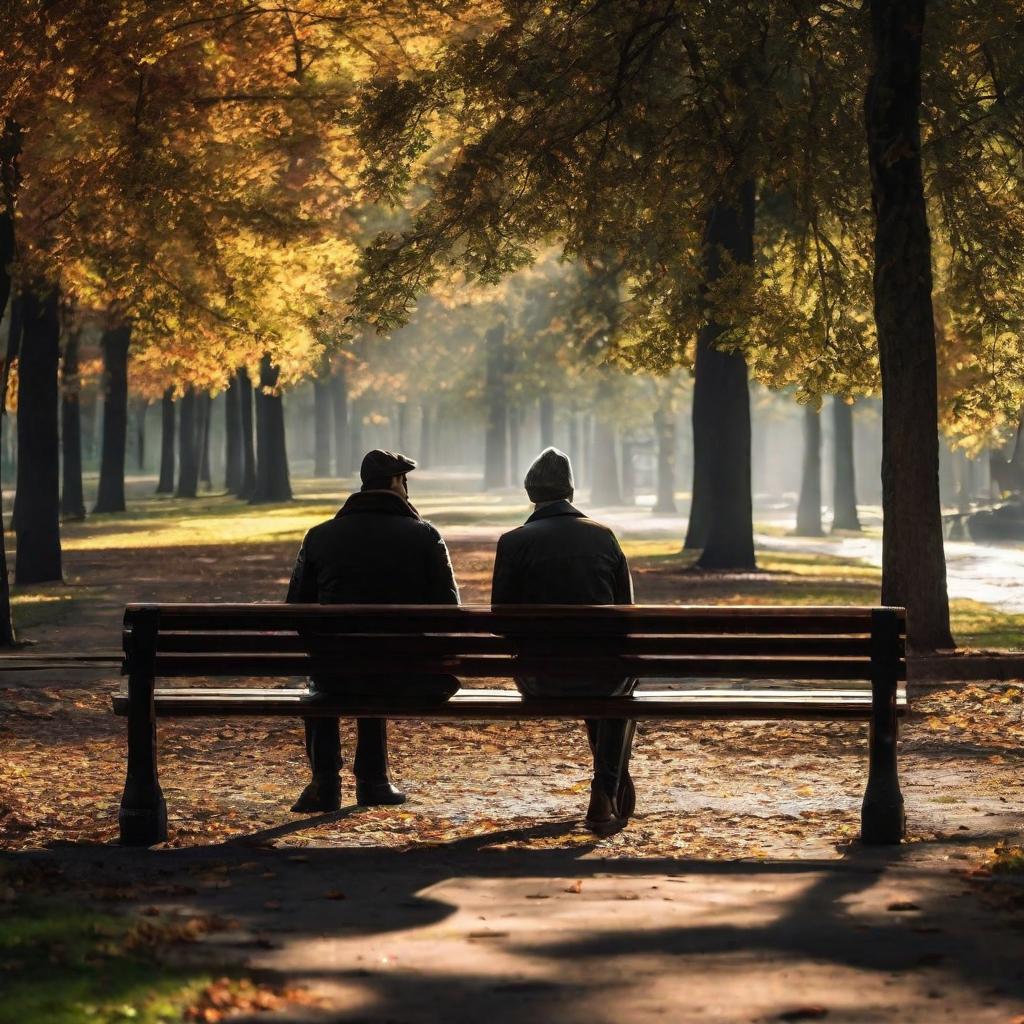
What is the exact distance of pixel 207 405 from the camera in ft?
203

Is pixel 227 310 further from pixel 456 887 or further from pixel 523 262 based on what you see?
pixel 456 887

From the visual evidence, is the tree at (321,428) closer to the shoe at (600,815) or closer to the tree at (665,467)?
the tree at (665,467)

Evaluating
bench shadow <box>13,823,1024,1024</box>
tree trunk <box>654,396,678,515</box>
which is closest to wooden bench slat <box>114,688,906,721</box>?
bench shadow <box>13,823,1024,1024</box>

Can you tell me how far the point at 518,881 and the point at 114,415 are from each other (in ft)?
128

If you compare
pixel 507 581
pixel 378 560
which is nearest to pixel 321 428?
pixel 378 560

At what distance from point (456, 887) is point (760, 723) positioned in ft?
20.5

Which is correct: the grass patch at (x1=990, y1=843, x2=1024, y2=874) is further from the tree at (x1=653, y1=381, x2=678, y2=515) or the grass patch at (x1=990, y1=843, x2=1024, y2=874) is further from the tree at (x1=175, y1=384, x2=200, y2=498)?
the tree at (x1=653, y1=381, x2=678, y2=515)

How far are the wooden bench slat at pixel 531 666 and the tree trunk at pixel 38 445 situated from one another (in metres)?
17.6

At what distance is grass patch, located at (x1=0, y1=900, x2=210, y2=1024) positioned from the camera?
4758 millimetres

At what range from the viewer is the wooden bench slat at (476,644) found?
309 inches

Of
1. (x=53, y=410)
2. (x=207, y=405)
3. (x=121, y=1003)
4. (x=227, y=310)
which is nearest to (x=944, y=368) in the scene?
(x=227, y=310)

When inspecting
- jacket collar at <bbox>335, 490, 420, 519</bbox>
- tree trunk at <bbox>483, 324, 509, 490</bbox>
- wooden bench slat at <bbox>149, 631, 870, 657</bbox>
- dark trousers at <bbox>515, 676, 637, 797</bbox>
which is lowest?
dark trousers at <bbox>515, 676, 637, 797</bbox>

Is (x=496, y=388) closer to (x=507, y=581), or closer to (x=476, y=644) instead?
(x=507, y=581)

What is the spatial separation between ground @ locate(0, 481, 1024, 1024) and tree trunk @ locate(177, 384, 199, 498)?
144 feet
